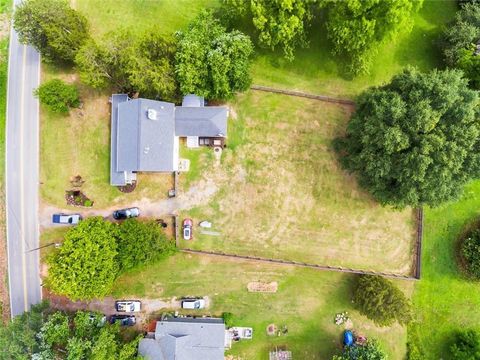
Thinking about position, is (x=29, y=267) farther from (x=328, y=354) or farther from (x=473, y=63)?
(x=473, y=63)

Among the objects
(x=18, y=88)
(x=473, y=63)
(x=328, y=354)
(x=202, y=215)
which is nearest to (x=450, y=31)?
A: (x=473, y=63)

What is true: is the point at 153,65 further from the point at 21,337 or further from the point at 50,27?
the point at 21,337

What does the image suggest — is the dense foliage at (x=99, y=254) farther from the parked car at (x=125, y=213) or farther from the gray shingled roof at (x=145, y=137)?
the gray shingled roof at (x=145, y=137)

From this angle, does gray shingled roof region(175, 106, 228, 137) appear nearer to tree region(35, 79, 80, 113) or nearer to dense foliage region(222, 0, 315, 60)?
dense foliage region(222, 0, 315, 60)

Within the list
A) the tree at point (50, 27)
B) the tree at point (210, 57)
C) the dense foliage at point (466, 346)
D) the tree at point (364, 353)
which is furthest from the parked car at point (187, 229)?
the dense foliage at point (466, 346)

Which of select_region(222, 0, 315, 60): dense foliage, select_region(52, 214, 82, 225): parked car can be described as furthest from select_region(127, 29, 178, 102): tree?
select_region(52, 214, 82, 225): parked car

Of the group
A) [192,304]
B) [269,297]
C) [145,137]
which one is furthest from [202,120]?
[269,297]

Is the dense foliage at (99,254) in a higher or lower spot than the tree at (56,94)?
lower
